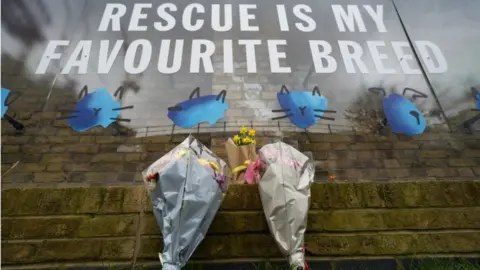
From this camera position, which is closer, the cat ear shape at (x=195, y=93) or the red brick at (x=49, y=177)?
the red brick at (x=49, y=177)

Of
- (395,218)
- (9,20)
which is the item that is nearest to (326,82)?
(395,218)

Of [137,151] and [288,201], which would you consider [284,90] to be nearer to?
[137,151]

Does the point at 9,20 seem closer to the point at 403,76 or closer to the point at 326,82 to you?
the point at 326,82

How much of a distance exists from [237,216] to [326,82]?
161 cm

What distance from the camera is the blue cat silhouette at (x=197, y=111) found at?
8.41ft

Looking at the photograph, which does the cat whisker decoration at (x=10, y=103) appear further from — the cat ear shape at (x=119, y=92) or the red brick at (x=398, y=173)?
the red brick at (x=398, y=173)

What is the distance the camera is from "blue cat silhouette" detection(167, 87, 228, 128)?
8.41ft

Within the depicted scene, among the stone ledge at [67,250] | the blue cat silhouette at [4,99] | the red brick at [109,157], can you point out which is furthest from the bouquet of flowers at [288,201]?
the blue cat silhouette at [4,99]

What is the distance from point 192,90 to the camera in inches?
105

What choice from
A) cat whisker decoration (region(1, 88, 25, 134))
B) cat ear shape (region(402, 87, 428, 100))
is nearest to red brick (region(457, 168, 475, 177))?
cat ear shape (region(402, 87, 428, 100))

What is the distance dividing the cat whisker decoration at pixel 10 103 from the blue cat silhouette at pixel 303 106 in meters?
1.79

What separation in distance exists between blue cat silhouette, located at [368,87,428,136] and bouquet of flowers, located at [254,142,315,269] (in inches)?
57.1

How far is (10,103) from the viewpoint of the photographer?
2.62 metres

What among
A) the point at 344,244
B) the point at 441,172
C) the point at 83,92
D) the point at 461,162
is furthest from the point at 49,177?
the point at 461,162
